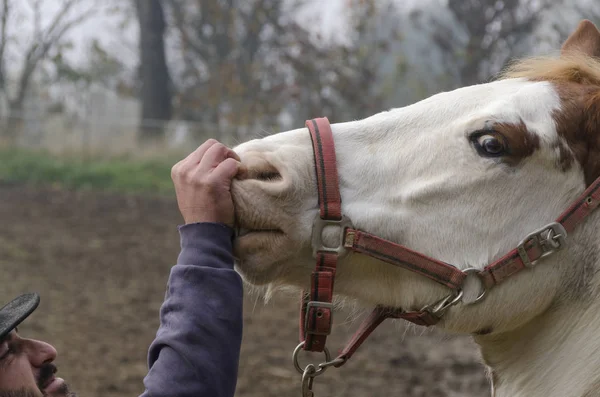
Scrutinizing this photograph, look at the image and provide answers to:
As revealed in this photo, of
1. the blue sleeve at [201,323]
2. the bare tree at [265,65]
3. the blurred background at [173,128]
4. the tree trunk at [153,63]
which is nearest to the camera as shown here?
the blue sleeve at [201,323]

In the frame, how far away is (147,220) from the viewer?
1043 centimetres

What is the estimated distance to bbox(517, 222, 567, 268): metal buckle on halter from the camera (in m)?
1.76

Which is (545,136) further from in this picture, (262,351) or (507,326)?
(262,351)

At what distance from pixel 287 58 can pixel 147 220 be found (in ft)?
23.8

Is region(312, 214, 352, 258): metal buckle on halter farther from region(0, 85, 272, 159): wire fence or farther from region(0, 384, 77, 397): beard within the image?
region(0, 85, 272, 159): wire fence

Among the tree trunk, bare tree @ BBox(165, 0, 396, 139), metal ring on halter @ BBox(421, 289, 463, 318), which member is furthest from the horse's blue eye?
the tree trunk

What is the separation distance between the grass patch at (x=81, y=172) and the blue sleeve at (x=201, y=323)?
37.9ft

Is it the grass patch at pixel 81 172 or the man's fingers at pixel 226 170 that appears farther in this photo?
the grass patch at pixel 81 172

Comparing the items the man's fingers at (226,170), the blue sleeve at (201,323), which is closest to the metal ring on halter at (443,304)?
the blue sleeve at (201,323)

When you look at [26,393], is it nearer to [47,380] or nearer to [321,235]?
[47,380]

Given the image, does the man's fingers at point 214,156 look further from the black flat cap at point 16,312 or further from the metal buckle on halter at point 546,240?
the metal buckle on halter at point 546,240

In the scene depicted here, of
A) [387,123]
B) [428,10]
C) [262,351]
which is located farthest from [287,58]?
[387,123]

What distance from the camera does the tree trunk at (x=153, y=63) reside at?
1748cm

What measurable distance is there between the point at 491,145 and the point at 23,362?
4.53 ft
